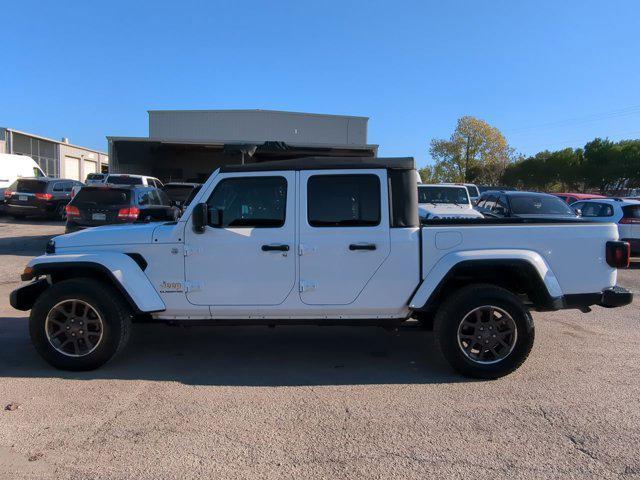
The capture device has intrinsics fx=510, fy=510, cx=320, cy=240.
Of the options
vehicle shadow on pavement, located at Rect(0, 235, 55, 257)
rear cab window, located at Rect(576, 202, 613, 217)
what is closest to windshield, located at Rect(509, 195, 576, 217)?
rear cab window, located at Rect(576, 202, 613, 217)

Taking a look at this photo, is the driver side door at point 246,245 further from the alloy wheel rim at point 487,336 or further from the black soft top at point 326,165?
the alloy wheel rim at point 487,336

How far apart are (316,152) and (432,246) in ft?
70.7

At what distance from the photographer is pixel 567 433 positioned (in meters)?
3.67

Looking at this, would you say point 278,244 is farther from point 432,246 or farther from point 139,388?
point 139,388

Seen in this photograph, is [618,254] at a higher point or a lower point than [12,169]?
lower

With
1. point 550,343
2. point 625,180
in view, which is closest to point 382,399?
point 550,343

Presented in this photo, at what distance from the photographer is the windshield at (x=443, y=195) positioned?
534 inches

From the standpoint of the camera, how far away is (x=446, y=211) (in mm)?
12555

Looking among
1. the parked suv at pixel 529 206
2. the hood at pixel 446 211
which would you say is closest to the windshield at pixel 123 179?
the hood at pixel 446 211

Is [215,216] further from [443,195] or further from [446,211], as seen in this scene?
[443,195]

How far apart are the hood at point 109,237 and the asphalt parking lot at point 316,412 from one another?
48.1 inches

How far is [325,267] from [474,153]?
2527 inches

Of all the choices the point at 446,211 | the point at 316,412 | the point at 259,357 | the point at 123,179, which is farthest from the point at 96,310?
the point at 123,179

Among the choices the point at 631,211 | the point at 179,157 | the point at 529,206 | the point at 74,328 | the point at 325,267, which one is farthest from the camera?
the point at 179,157
